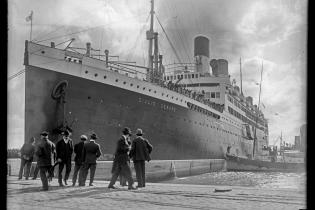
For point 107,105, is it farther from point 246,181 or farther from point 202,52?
point 202,52

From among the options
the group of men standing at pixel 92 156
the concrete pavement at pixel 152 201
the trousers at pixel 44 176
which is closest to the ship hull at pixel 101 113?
the group of men standing at pixel 92 156

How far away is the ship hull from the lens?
1600 centimetres

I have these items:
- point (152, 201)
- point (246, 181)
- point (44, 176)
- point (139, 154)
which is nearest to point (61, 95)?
point (139, 154)

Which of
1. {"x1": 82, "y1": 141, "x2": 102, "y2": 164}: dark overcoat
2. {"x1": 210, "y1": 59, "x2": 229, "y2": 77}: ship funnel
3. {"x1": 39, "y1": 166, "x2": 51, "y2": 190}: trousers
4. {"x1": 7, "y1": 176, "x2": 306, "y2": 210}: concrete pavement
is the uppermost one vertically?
{"x1": 210, "y1": 59, "x2": 229, "y2": 77}: ship funnel

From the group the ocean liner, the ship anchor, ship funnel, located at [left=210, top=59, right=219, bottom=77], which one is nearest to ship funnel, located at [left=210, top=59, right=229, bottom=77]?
ship funnel, located at [left=210, top=59, right=219, bottom=77]

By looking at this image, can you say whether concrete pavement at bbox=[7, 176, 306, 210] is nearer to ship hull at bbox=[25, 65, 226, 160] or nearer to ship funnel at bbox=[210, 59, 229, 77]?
ship hull at bbox=[25, 65, 226, 160]

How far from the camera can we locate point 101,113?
685 inches

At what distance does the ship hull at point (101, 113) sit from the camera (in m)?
16.0

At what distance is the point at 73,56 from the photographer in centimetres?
1705

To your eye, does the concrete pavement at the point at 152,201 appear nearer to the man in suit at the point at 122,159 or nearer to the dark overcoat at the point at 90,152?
the man in suit at the point at 122,159

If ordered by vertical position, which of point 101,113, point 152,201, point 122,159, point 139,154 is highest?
point 101,113
